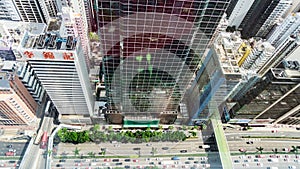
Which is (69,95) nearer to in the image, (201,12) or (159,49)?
(159,49)

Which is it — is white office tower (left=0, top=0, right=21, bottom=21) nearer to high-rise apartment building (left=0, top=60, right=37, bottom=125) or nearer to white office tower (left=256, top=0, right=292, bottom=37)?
high-rise apartment building (left=0, top=60, right=37, bottom=125)

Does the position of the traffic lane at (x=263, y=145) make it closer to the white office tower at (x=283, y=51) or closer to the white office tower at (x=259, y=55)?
the white office tower at (x=283, y=51)

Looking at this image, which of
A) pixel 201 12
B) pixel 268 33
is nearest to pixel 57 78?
pixel 201 12

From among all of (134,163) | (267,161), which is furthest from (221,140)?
(134,163)

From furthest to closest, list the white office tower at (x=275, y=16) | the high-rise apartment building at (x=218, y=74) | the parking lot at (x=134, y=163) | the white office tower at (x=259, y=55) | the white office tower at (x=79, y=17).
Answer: the white office tower at (x=275, y=16), the parking lot at (x=134, y=163), the white office tower at (x=79, y=17), the white office tower at (x=259, y=55), the high-rise apartment building at (x=218, y=74)

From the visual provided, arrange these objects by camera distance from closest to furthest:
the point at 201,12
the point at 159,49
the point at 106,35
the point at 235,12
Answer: the point at 201,12 → the point at 106,35 → the point at 159,49 → the point at 235,12

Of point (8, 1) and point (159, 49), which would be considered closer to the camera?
point (159, 49)

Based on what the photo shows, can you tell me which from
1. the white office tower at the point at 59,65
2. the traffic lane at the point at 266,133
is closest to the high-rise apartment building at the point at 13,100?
the white office tower at the point at 59,65
